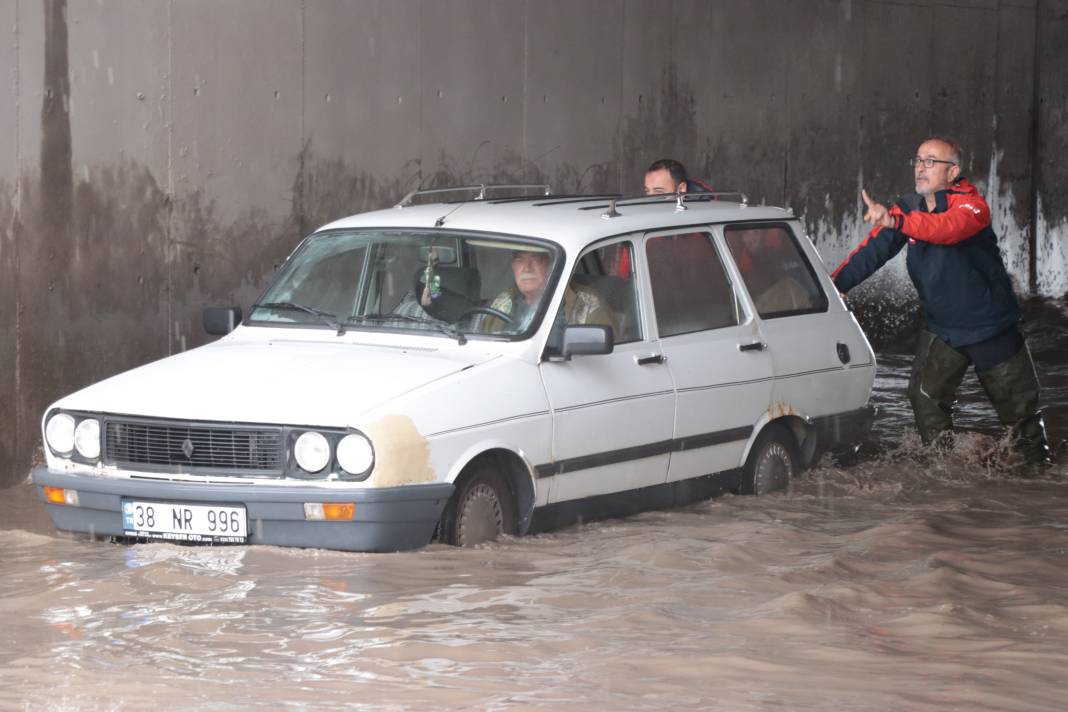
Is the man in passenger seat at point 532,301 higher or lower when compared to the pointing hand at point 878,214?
lower

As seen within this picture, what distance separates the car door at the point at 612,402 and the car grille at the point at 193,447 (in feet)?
4.20

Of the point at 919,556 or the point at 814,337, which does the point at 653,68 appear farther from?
the point at 919,556

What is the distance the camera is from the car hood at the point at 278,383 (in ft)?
22.5

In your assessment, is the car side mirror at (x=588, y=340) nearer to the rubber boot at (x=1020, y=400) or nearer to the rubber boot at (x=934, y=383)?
the rubber boot at (x=934, y=383)

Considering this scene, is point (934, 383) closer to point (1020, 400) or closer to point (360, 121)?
point (1020, 400)

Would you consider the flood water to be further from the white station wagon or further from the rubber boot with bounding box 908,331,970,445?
the rubber boot with bounding box 908,331,970,445

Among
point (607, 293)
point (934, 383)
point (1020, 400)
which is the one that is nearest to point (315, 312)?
point (607, 293)

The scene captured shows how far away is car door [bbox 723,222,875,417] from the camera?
8977 mm

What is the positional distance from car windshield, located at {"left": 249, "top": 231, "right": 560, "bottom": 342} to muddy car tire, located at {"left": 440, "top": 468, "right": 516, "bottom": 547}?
0.72 m

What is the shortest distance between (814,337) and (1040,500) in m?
1.48

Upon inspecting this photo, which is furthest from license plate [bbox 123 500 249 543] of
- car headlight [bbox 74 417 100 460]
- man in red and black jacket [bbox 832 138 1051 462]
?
man in red and black jacket [bbox 832 138 1051 462]

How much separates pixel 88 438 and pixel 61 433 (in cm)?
15

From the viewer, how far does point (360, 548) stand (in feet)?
22.2

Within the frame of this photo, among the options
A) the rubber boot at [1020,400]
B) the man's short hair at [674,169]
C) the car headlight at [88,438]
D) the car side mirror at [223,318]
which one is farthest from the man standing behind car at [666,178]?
the car headlight at [88,438]
